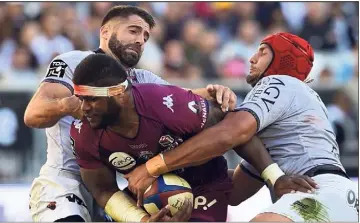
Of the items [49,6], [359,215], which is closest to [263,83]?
[359,215]

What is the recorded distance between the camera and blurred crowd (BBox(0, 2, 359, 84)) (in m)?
13.2

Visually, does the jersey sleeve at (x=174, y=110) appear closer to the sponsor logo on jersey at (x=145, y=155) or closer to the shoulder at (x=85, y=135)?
the sponsor logo on jersey at (x=145, y=155)

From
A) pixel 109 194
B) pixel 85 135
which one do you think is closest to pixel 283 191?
pixel 109 194

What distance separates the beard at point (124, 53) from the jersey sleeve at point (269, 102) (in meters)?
0.96

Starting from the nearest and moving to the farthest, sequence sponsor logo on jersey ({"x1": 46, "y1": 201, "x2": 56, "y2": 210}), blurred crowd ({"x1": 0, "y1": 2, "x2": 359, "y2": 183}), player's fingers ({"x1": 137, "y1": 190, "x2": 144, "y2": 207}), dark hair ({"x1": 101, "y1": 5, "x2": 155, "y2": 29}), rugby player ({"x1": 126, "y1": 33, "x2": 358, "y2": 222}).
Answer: rugby player ({"x1": 126, "y1": 33, "x2": 358, "y2": 222}) → player's fingers ({"x1": 137, "y1": 190, "x2": 144, "y2": 207}) → sponsor logo on jersey ({"x1": 46, "y1": 201, "x2": 56, "y2": 210}) → dark hair ({"x1": 101, "y1": 5, "x2": 155, "y2": 29}) → blurred crowd ({"x1": 0, "y1": 2, "x2": 359, "y2": 183})

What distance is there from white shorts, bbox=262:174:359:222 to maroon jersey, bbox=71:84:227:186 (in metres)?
0.72

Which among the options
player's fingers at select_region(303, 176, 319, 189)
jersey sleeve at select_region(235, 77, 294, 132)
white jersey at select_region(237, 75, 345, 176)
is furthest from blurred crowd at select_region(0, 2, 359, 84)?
player's fingers at select_region(303, 176, 319, 189)

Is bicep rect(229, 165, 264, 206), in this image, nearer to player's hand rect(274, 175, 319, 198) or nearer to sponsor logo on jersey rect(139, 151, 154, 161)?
player's hand rect(274, 175, 319, 198)

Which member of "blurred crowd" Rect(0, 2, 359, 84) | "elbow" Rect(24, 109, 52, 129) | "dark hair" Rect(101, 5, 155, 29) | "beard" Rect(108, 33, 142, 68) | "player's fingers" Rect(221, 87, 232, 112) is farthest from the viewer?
"blurred crowd" Rect(0, 2, 359, 84)

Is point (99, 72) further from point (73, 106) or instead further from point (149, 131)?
point (149, 131)

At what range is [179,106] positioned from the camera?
595cm

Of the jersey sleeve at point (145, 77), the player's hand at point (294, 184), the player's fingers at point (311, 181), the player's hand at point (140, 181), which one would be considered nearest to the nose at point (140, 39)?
the jersey sleeve at point (145, 77)

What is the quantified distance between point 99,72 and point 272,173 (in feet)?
4.24

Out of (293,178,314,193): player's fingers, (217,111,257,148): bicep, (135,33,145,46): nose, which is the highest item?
(135,33,145,46): nose
